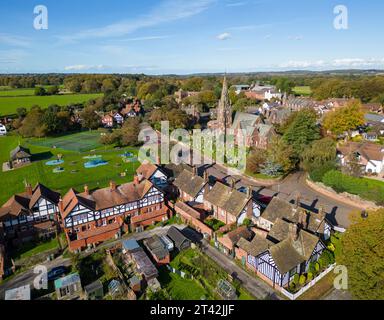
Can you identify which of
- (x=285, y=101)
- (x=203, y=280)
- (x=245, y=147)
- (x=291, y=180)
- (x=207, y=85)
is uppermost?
(x=207, y=85)

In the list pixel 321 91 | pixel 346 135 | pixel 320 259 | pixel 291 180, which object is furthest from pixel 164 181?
pixel 321 91

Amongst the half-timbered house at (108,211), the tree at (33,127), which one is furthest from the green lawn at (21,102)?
the half-timbered house at (108,211)

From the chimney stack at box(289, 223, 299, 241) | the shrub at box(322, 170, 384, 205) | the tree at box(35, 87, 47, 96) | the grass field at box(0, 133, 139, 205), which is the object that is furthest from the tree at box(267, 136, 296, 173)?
the tree at box(35, 87, 47, 96)

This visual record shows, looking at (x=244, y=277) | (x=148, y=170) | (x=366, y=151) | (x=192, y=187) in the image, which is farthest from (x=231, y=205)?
(x=366, y=151)

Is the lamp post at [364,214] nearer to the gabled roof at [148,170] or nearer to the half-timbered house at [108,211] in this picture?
the half-timbered house at [108,211]

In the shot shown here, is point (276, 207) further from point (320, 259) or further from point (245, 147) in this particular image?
point (245, 147)

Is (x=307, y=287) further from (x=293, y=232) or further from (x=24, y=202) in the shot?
(x=24, y=202)
